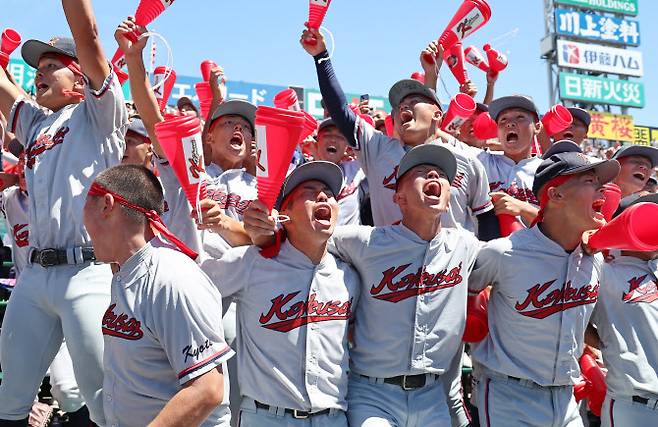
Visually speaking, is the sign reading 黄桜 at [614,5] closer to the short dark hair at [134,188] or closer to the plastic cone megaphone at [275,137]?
the plastic cone megaphone at [275,137]

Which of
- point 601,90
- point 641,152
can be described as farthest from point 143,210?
point 601,90

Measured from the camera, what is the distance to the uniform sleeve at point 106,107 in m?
3.46

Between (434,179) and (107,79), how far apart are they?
1724 millimetres

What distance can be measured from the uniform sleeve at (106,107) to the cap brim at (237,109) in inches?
39.5

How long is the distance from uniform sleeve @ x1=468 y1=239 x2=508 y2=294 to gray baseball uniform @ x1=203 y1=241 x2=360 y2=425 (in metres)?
0.74

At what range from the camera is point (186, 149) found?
9.87ft

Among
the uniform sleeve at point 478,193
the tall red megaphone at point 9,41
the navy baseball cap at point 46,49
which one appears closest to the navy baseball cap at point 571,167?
the uniform sleeve at point 478,193

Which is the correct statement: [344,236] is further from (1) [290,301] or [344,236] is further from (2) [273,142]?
(2) [273,142]

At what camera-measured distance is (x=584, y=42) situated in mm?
28516

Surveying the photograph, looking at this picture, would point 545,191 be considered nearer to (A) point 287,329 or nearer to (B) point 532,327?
(B) point 532,327

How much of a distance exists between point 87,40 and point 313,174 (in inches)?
49.9

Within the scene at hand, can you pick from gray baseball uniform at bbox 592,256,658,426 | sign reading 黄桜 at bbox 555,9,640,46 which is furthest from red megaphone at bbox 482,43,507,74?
sign reading 黄桜 at bbox 555,9,640,46

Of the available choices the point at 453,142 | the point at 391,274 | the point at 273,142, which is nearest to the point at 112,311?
the point at 273,142

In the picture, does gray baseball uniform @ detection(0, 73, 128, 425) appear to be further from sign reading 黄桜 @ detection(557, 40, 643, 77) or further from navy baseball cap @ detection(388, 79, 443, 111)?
sign reading 黄桜 @ detection(557, 40, 643, 77)
